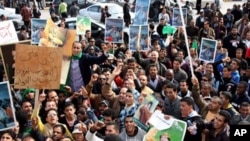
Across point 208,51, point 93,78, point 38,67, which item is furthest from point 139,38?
point 38,67

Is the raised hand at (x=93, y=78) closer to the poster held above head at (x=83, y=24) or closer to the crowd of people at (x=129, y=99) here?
the crowd of people at (x=129, y=99)

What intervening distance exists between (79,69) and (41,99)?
4.80 feet

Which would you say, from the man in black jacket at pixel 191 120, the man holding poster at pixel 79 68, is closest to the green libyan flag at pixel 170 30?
the man holding poster at pixel 79 68

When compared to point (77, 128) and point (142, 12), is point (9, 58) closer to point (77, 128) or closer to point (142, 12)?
point (77, 128)

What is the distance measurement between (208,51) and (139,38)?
1389mm

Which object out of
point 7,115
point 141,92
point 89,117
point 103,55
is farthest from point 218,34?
point 7,115

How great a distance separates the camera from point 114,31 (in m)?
10.3

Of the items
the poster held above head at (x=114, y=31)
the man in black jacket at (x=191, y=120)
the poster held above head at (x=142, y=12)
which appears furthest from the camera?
the poster held above head at (x=142, y=12)

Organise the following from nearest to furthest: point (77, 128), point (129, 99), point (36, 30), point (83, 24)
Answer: point (77, 128), point (129, 99), point (36, 30), point (83, 24)

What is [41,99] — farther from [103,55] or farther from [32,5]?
[32,5]

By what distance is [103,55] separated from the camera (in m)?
8.72

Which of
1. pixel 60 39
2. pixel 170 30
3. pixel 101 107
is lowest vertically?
pixel 101 107

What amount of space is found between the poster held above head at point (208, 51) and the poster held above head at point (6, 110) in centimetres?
407

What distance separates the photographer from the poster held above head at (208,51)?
358 inches
